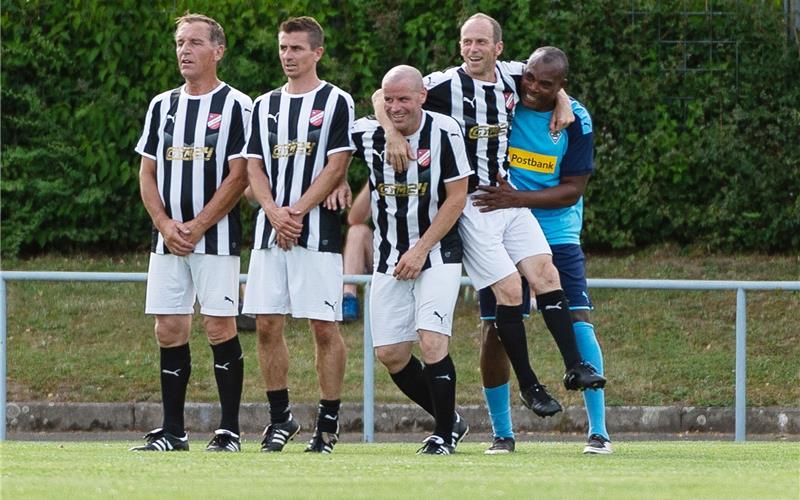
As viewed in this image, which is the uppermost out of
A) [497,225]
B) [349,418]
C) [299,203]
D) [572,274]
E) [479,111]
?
[479,111]

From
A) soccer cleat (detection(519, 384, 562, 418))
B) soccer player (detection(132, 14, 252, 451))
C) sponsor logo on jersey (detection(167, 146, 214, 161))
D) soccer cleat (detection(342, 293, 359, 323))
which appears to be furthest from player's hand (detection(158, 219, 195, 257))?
soccer cleat (detection(342, 293, 359, 323))

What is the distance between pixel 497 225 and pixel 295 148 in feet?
3.70

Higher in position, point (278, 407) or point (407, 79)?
point (407, 79)

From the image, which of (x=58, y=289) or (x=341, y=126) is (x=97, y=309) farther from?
(x=341, y=126)

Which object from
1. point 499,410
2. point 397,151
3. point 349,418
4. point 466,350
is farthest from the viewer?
point 466,350

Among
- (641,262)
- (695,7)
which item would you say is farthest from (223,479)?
(695,7)

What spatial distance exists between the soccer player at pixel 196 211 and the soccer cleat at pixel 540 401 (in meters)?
1.57

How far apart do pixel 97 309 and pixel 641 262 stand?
5417 millimetres

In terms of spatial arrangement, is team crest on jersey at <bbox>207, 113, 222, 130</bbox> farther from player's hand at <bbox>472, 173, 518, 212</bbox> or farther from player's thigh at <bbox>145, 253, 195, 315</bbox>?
player's hand at <bbox>472, 173, 518, 212</bbox>

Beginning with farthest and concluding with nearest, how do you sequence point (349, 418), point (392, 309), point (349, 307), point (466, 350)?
point (466, 350)
point (349, 307)
point (349, 418)
point (392, 309)

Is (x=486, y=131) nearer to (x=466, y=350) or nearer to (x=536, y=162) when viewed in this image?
(x=536, y=162)

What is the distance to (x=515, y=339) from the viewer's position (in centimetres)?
854

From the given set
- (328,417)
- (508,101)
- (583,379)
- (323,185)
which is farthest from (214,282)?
(583,379)

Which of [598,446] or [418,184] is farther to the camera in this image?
[598,446]
